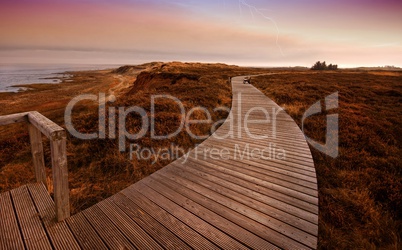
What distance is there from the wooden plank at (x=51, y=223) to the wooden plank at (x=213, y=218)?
144cm

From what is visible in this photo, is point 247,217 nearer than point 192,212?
Yes

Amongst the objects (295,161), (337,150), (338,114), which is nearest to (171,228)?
(295,161)

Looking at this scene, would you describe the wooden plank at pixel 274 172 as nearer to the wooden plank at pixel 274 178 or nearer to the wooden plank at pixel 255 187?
the wooden plank at pixel 274 178

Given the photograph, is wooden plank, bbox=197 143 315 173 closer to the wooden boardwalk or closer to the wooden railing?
the wooden boardwalk

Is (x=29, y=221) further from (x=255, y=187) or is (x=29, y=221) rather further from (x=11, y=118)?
(x=255, y=187)

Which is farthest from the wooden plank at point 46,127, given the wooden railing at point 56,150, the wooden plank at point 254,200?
the wooden plank at point 254,200

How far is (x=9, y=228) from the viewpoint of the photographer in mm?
2713

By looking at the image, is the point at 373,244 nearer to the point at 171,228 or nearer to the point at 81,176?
the point at 171,228

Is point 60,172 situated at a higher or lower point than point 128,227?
higher

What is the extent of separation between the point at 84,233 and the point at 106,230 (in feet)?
0.94

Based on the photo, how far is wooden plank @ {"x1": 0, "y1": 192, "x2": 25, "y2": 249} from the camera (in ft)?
8.22

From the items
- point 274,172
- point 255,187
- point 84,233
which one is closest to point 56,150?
point 84,233

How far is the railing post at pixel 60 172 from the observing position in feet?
8.60

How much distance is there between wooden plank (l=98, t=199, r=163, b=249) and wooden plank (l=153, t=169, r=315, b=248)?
110 cm
